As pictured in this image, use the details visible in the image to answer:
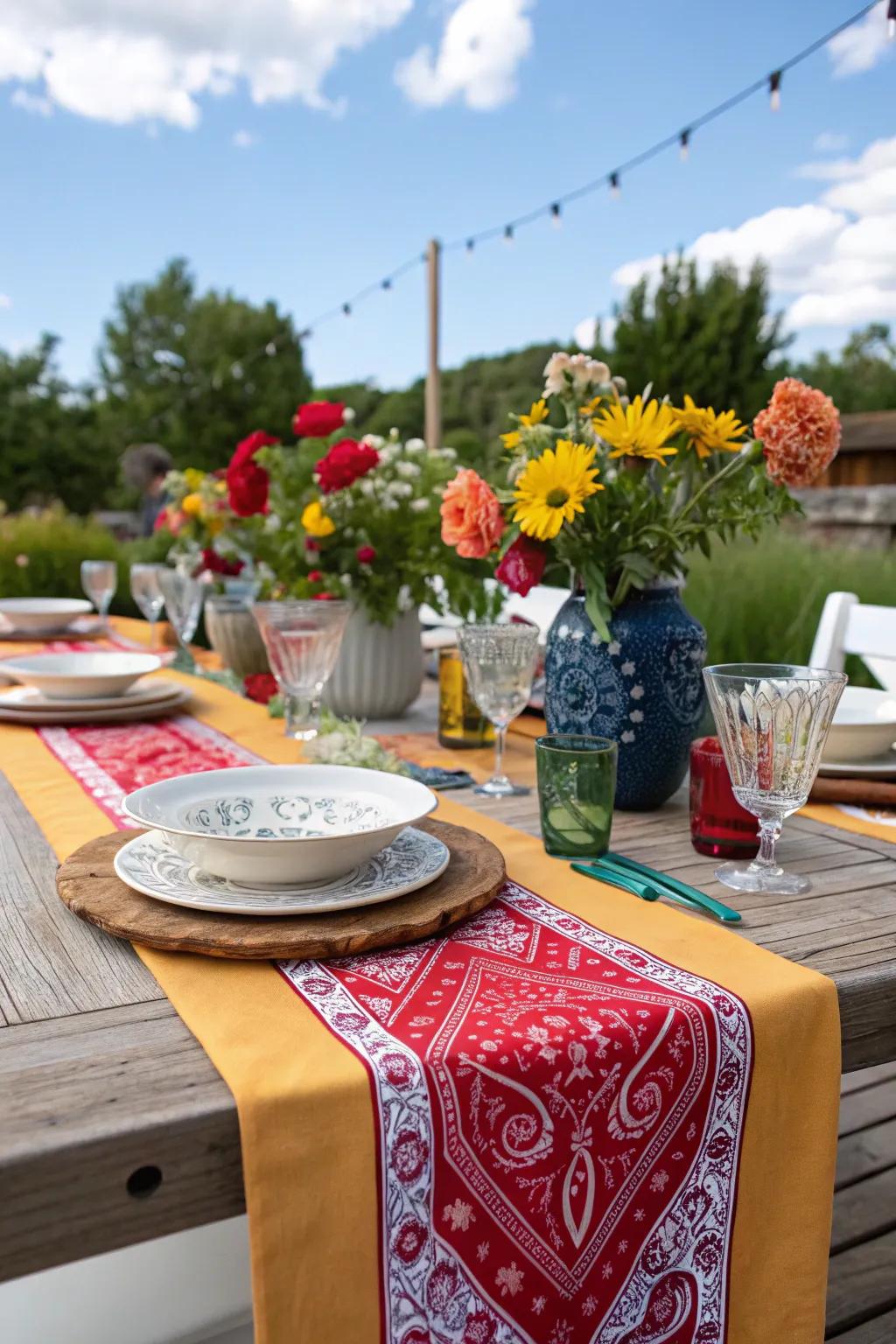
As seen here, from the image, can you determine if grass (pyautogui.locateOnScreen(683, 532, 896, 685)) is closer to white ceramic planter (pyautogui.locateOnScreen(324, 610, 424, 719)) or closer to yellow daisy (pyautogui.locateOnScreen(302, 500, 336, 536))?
white ceramic planter (pyautogui.locateOnScreen(324, 610, 424, 719))

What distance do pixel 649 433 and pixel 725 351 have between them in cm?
1543

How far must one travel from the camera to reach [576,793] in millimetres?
961

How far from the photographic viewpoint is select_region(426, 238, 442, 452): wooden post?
26.6 feet

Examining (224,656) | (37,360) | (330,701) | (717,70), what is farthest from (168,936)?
(37,360)

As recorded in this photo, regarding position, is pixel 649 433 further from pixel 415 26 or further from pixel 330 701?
pixel 415 26

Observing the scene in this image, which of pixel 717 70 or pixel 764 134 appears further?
pixel 764 134

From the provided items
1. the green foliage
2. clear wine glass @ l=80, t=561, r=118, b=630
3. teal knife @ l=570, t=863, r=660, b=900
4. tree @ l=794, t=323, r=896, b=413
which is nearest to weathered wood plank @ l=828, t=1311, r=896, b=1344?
teal knife @ l=570, t=863, r=660, b=900

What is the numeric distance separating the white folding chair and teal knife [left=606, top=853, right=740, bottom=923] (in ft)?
3.41

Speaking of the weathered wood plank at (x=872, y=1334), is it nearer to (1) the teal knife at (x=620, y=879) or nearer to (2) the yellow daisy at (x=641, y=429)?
(1) the teal knife at (x=620, y=879)

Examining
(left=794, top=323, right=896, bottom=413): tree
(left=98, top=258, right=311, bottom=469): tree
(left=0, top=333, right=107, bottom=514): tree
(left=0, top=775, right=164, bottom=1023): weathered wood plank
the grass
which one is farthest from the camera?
(left=98, top=258, right=311, bottom=469): tree

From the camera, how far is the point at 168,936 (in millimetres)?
706

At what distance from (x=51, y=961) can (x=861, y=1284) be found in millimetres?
1146

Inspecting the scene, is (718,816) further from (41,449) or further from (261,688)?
(41,449)

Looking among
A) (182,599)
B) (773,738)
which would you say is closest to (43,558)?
(182,599)
